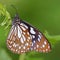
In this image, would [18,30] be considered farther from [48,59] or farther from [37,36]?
[48,59]

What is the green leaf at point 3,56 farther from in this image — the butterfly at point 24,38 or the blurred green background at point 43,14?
the blurred green background at point 43,14

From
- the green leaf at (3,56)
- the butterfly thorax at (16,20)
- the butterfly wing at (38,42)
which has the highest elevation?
the butterfly thorax at (16,20)

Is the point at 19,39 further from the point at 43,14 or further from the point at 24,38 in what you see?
the point at 43,14

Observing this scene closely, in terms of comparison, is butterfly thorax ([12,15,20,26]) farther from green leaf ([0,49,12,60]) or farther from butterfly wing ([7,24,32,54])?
green leaf ([0,49,12,60])

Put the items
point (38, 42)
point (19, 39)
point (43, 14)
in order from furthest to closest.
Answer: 1. point (43, 14)
2. point (19, 39)
3. point (38, 42)

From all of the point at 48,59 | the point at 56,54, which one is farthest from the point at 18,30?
the point at 56,54

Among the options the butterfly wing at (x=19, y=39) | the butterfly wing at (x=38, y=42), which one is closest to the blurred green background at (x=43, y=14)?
the butterfly wing at (x=19, y=39)

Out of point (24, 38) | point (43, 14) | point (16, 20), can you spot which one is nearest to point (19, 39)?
point (24, 38)
